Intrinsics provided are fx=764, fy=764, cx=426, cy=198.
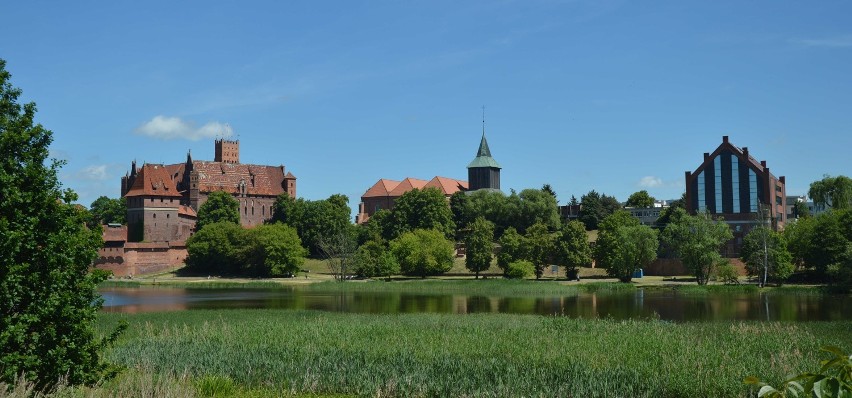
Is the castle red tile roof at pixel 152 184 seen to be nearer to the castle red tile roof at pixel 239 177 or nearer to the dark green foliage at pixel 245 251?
the castle red tile roof at pixel 239 177

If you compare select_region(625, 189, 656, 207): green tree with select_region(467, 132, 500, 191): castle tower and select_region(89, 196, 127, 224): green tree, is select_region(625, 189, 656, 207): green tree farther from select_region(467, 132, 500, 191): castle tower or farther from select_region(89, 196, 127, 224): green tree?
select_region(89, 196, 127, 224): green tree

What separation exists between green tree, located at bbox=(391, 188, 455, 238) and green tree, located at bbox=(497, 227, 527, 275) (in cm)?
1494

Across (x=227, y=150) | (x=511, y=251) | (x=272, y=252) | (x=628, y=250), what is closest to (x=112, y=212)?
(x=272, y=252)

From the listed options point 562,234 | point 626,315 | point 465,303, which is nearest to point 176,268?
point 562,234

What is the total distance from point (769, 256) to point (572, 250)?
16.2 metres

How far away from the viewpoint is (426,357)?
746 inches

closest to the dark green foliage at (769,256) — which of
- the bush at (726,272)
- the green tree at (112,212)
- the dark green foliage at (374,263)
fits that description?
the bush at (726,272)

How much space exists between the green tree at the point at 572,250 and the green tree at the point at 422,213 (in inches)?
774

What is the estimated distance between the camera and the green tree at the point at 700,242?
55844 mm

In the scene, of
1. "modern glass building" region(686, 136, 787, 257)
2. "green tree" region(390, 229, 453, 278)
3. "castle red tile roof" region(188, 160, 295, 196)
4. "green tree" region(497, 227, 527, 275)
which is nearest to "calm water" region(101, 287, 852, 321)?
"green tree" region(497, 227, 527, 275)

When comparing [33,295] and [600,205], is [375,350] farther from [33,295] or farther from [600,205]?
[600,205]

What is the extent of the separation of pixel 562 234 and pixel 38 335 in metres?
58.6

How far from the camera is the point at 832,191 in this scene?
93250 millimetres

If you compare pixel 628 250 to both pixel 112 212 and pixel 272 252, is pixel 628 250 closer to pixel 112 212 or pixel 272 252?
pixel 272 252
